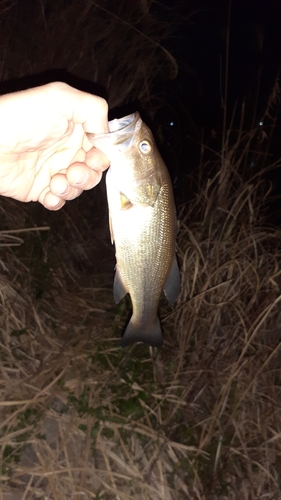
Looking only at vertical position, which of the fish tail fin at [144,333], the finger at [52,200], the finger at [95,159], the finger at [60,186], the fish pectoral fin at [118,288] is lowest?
the fish tail fin at [144,333]

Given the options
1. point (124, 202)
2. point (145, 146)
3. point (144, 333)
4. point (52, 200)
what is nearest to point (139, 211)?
point (124, 202)

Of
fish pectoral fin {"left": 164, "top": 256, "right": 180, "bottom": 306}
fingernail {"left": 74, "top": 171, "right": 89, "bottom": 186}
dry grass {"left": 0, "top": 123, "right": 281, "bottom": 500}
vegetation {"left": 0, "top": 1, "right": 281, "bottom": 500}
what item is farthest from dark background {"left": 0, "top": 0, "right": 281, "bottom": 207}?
fingernail {"left": 74, "top": 171, "right": 89, "bottom": 186}

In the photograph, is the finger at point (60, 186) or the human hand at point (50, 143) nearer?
the human hand at point (50, 143)

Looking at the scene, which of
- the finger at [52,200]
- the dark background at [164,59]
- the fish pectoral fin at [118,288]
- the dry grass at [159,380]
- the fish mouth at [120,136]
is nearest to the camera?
the fish mouth at [120,136]

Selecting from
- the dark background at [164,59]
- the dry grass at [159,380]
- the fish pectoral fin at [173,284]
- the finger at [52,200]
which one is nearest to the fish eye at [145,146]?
the finger at [52,200]

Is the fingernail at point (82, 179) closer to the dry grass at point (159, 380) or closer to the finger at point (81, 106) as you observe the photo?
the finger at point (81, 106)

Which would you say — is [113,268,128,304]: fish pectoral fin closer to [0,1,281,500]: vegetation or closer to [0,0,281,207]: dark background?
[0,1,281,500]: vegetation

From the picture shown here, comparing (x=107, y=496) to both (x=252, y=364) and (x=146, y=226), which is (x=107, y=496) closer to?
(x=252, y=364)
